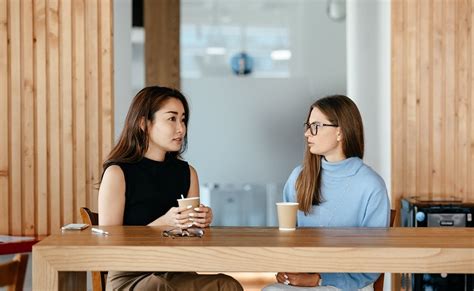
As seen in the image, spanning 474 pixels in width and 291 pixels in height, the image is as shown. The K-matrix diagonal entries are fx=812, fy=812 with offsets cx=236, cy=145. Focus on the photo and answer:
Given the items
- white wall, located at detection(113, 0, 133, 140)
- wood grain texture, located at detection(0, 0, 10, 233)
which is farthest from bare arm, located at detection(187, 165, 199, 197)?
white wall, located at detection(113, 0, 133, 140)

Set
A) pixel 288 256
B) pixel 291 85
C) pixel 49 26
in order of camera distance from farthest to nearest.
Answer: pixel 291 85 < pixel 49 26 < pixel 288 256

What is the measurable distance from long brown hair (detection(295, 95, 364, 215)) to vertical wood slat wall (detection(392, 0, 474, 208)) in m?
1.98

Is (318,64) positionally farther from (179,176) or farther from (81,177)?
(179,176)

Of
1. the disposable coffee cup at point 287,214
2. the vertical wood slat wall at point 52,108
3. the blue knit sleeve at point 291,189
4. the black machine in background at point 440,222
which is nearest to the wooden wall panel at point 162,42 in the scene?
→ the vertical wood slat wall at point 52,108

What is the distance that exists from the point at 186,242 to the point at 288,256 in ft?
1.17

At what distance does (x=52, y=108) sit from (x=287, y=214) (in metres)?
2.61

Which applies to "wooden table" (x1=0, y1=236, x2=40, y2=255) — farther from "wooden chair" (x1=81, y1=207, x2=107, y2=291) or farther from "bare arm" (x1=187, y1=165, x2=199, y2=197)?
"bare arm" (x1=187, y1=165, x2=199, y2=197)

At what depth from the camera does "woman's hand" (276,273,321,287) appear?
9.98 ft

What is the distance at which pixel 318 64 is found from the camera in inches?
306

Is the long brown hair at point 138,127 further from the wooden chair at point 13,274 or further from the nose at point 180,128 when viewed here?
the wooden chair at point 13,274

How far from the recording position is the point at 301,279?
3045 millimetres

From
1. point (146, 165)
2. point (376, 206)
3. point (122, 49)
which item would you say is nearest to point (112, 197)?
point (146, 165)

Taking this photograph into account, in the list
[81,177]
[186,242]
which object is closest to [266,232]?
[186,242]

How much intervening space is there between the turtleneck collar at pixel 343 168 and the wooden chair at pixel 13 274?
1.33m
